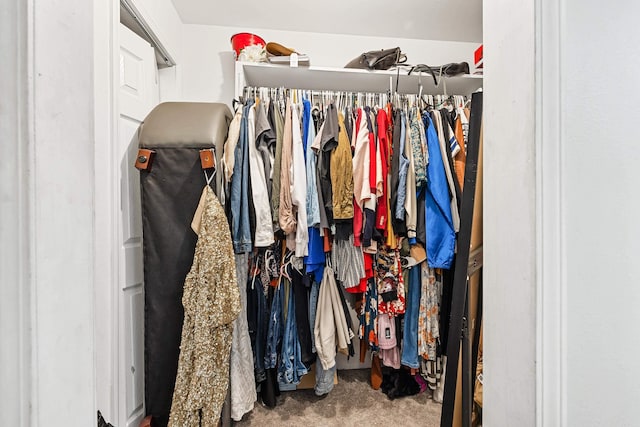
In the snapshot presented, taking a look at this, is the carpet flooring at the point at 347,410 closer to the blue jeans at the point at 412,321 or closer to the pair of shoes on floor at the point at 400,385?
the pair of shoes on floor at the point at 400,385

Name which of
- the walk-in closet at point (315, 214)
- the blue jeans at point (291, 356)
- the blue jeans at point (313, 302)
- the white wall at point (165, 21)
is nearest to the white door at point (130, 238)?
the walk-in closet at point (315, 214)

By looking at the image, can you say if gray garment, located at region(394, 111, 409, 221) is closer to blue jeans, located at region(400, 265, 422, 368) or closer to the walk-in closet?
the walk-in closet

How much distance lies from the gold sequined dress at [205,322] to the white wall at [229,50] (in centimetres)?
114

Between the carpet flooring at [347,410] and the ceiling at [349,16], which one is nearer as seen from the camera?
the carpet flooring at [347,410]

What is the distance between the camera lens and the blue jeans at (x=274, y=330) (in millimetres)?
1608

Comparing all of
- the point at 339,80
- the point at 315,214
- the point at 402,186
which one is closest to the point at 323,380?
the point at 315,214
